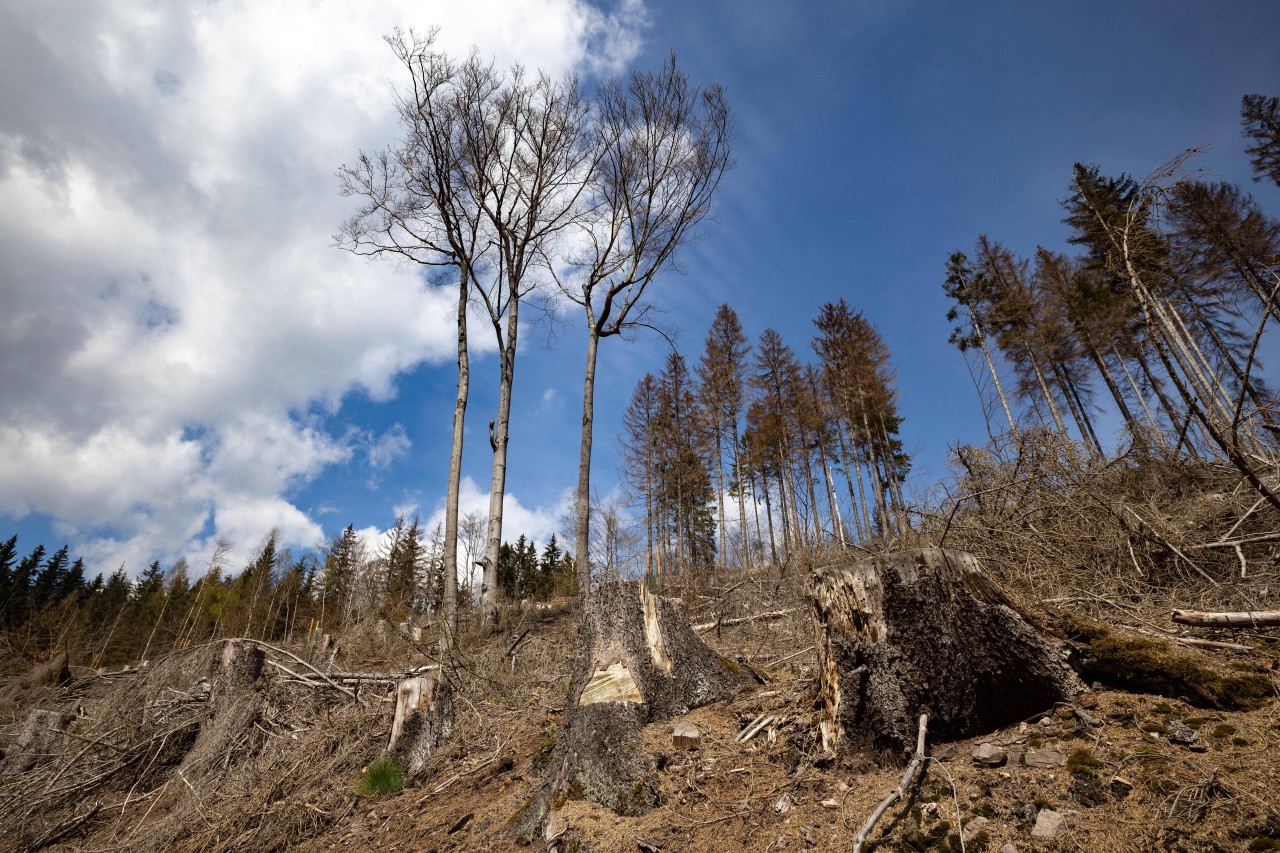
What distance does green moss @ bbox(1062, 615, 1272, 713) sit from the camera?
89.8 inches

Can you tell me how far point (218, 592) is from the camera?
38.8 metres

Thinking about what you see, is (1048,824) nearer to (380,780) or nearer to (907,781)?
(907,781)

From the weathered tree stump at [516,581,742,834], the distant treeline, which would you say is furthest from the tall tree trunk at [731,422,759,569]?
the weathered tree stump at [516,581,742,834]

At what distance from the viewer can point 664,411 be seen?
25.0m

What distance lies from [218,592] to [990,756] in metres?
49.7

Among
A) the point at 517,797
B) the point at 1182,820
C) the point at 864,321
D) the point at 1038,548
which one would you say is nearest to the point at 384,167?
the point at 517,797

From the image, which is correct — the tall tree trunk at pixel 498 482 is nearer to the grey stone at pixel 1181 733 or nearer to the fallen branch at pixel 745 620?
the fallen branch at pixel 745 620

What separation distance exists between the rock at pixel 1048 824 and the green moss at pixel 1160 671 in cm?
89

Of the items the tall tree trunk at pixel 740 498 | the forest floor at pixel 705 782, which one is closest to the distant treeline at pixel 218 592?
the tall tree trunk at pixel 740 498

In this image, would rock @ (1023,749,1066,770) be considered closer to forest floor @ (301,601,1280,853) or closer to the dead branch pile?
forest floor @ (301,601,1280,853)

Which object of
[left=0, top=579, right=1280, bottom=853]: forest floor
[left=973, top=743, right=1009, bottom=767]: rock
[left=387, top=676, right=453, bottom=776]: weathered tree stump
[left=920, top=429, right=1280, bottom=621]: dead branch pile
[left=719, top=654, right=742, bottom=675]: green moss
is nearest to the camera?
[left=0, top=579, right=1280, bottom=853]: forest floor

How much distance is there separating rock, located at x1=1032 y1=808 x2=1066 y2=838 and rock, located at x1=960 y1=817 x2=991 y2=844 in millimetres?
163

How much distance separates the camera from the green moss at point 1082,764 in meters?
2.09

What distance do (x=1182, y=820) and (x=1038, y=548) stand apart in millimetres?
3944
